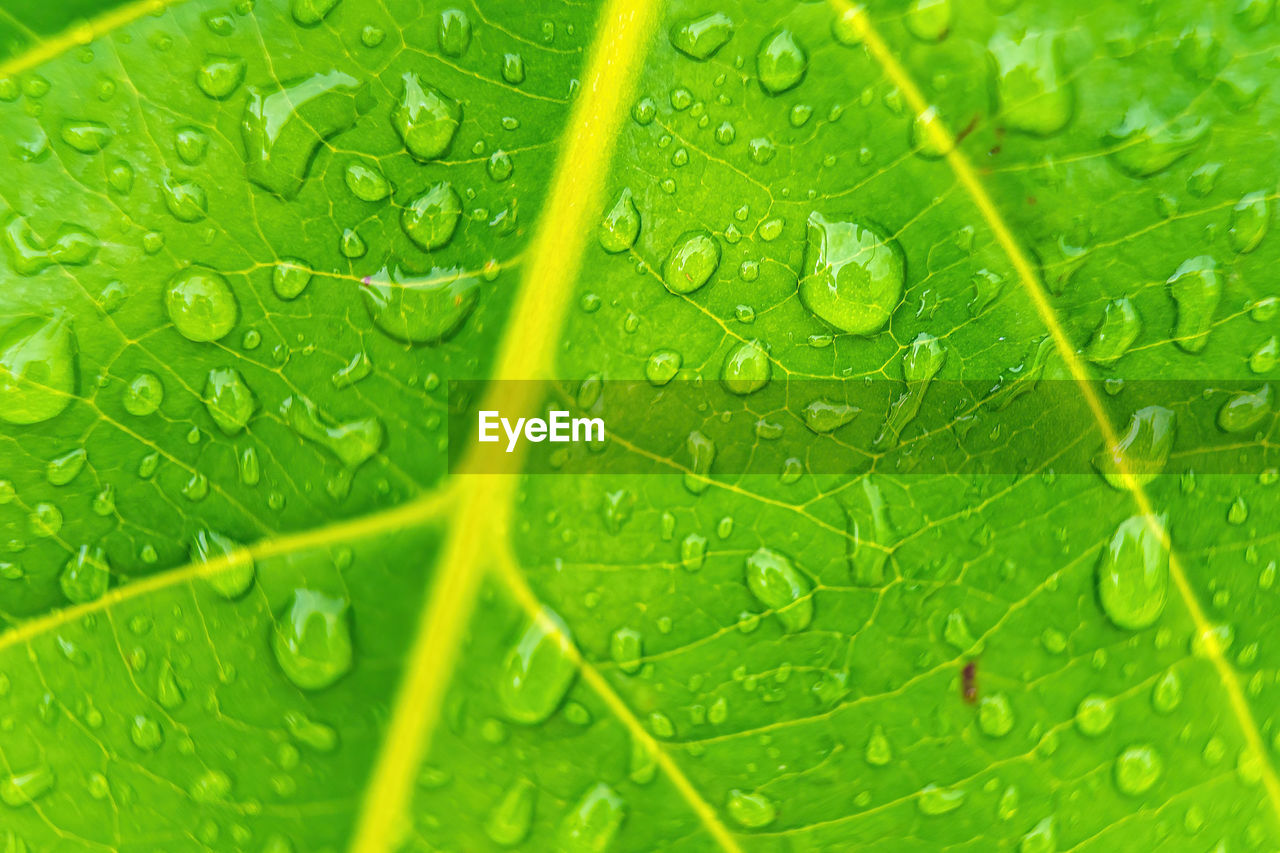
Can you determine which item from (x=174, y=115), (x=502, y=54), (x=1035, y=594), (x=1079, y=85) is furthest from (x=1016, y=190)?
(x=174, y=115)

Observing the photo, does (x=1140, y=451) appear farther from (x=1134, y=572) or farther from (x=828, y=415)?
(x=828, y=415)

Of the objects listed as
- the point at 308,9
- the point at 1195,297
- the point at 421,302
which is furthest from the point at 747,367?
the point at 308,9

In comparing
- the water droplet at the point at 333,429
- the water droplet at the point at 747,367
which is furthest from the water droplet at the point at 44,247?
the water droplet at the point at 747,367

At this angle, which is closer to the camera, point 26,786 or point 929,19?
point 929,19

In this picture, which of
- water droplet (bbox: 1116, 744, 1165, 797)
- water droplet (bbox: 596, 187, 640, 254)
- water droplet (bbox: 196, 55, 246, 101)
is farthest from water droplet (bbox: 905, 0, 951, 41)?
water droplet (bbox: 1116, 744, 1165, 797)

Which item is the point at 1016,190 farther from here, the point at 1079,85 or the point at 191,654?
the point at 191,654

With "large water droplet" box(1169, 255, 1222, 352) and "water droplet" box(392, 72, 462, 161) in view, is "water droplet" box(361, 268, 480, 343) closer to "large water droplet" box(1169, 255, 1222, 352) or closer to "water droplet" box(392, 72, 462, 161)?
"water droplet" box(392, 72, 462, 161)
